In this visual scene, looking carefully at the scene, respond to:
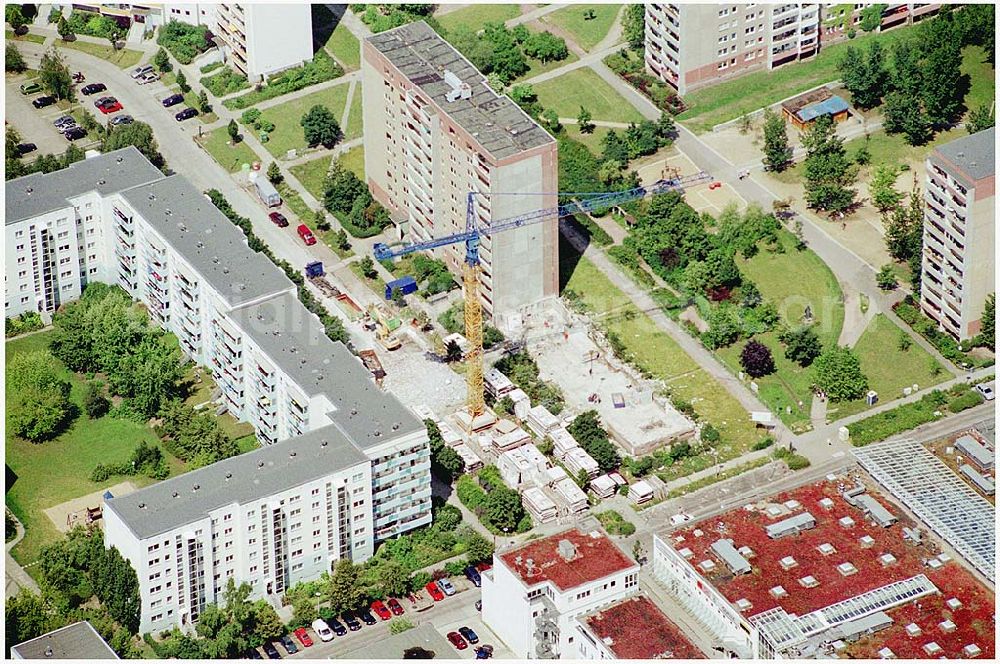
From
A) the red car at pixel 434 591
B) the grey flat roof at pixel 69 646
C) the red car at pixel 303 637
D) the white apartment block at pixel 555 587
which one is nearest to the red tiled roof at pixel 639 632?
the white apartment block at pixel 555 587

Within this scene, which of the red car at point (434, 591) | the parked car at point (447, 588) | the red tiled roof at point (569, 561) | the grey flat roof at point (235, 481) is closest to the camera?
the red tiled roof at point (569, 561)

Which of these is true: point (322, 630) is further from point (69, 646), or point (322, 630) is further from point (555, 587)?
point (69, 646)

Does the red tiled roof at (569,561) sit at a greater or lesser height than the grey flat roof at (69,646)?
greater

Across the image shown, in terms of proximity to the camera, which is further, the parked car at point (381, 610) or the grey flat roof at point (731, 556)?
the parked car at point (381, 610)

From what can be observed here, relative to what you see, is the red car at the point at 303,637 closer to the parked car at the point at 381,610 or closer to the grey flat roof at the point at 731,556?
the parked car at the point at 381,610

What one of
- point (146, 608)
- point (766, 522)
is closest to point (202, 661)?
point (146, 608)

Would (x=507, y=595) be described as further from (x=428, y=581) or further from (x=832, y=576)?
(x=832, y=576)
